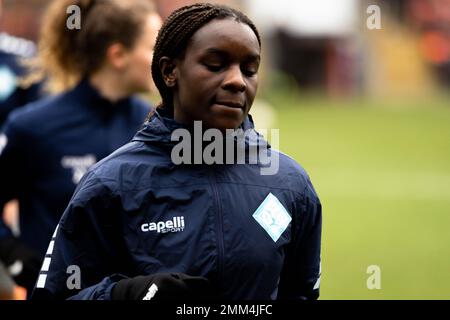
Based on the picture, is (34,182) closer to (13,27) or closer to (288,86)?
(13,27)

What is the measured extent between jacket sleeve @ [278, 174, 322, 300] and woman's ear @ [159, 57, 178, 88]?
21.8 inches

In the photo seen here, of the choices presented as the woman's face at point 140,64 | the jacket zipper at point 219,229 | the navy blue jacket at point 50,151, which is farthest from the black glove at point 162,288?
the woman's face at point 140,64

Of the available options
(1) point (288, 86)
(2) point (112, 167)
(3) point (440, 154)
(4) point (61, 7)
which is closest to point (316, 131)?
(3) point (440, 154)

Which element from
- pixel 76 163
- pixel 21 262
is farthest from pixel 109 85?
pixel 21 262

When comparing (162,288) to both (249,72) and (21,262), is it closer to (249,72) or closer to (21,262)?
(249,72)

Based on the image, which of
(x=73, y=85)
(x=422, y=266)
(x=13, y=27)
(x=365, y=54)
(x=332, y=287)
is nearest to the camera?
(x=73, y=85)

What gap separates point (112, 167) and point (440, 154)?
15.7 metres

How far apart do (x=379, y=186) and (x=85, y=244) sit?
12.2m

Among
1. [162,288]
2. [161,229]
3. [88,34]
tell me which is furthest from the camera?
[88,34]

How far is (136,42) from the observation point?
5.39m

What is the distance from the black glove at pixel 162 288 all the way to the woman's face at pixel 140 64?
2.29m

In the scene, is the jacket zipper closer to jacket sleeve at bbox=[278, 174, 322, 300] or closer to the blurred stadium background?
jacket sleeve at bbox=[278, 174, 322, 300]

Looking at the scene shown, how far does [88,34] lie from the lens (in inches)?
216

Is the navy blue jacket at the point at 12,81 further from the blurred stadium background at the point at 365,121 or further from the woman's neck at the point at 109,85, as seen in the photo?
the blurred stadium background at the point at 365,121
